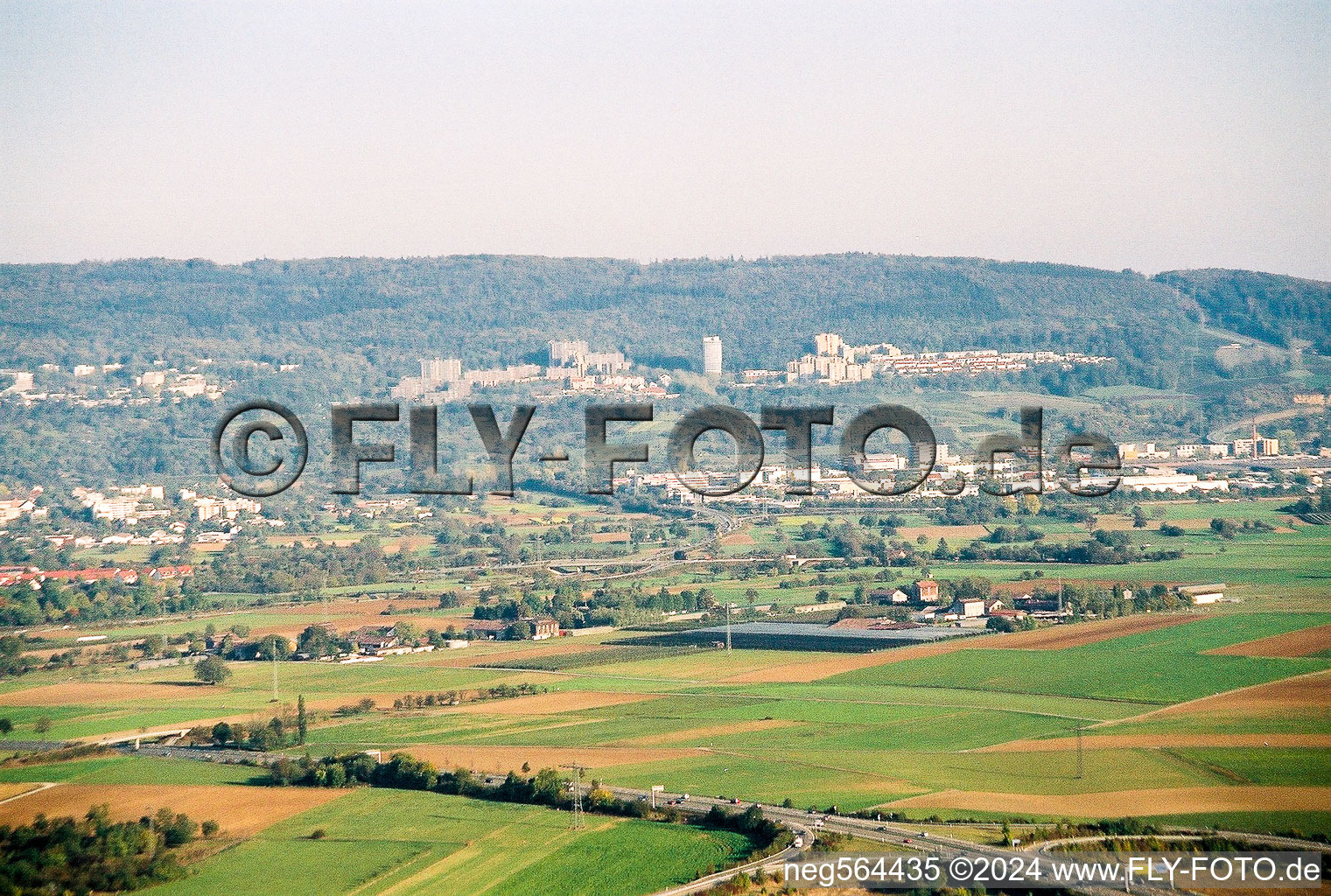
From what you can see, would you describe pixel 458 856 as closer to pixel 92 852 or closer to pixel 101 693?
pixel 92 852

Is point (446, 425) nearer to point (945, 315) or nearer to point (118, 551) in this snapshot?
point (118, 551)

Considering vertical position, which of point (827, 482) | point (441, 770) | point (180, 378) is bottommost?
point (441, 770)

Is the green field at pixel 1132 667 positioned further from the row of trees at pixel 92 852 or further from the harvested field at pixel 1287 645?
the row of trees at pixel 92 852

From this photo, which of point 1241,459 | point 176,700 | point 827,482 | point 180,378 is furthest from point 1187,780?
point 180,378

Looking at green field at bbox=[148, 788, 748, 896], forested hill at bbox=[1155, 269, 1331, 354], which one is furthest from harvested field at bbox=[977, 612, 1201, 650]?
forested hill at bbox=[1155, 269, 1331, 354]

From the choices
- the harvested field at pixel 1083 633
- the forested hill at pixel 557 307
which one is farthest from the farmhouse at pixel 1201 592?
the forested hill at pixel 557 307

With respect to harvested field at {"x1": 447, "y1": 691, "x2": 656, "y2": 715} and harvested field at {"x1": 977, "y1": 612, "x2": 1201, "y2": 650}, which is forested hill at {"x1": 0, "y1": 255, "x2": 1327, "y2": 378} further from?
harvested field at {"x1": 447, "y1": 691, "x2": 656, "y2": 715}

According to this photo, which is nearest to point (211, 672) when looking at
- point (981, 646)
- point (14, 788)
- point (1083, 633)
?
point (14, 788)
